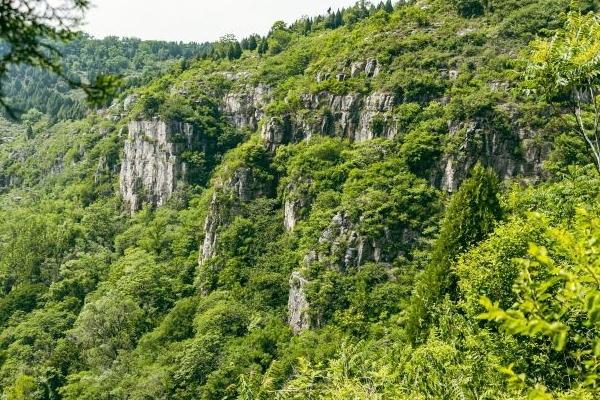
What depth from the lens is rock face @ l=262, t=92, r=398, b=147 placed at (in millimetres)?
81438

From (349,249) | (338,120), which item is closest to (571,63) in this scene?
(349,249)

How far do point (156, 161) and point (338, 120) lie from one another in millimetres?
45617

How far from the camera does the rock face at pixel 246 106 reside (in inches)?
4786

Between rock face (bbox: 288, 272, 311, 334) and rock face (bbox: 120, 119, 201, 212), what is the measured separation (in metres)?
51.2

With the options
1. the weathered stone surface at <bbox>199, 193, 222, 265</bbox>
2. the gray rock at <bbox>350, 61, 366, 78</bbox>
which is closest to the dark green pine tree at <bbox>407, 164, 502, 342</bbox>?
the gray rock at <bbox>350, 61, 366, 78</bbox>

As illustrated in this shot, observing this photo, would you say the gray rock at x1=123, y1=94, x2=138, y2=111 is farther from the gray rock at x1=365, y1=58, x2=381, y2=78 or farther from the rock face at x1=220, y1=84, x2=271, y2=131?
the gray rock at x1=365, y1=58, x2=381, y2=78

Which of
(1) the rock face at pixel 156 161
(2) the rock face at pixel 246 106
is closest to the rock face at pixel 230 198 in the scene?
(1) the rock face at pixel 156 161

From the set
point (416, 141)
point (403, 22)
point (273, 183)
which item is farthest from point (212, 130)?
point (416, 141)

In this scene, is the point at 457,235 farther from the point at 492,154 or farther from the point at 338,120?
the point at 338,120

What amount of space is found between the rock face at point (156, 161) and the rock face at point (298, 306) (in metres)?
51.2

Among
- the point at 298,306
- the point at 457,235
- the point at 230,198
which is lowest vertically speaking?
the point at 298,306

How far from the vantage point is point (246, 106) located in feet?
406

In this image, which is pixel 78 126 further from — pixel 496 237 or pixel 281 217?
pixel 496 237

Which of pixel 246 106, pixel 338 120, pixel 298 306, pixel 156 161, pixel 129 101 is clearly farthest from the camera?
pixel 129 101
